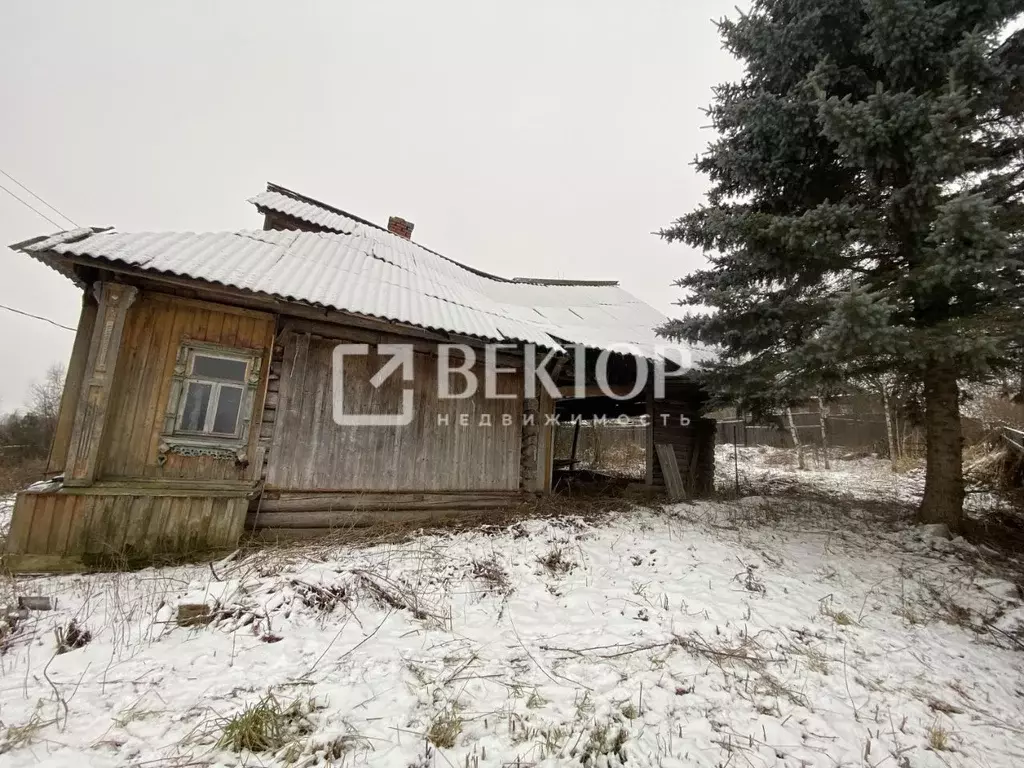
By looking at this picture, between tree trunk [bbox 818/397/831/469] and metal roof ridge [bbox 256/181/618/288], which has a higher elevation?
metal roof ridge [bbox 256/181/618/288]

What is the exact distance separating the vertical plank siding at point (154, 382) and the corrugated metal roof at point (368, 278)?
69 centimetres

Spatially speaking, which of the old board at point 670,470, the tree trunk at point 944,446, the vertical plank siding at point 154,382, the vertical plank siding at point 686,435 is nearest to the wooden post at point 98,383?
the vertical plank siding at point 154,382

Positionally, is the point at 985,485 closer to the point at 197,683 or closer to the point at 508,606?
the point at 508,606

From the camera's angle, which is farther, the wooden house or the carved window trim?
the carved window trim

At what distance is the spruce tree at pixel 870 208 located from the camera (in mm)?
4605

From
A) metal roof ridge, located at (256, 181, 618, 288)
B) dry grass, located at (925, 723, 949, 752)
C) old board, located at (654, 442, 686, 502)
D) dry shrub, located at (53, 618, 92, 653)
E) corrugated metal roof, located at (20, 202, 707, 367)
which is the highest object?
metal roof ridge, located at (256, 181, 618, 288)

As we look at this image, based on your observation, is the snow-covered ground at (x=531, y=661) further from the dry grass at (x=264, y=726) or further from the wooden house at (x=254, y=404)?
the wooden house at (x=254, y=404)

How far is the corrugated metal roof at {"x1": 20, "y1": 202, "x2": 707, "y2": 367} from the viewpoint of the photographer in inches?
202

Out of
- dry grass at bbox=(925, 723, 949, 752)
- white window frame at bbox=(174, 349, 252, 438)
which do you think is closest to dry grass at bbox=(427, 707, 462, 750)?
dry grass at bbox=(925, 723, 949, 752)

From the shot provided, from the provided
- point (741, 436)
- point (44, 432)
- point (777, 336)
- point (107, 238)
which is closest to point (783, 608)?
point (777, 336)

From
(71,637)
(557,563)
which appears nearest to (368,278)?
(557,563)

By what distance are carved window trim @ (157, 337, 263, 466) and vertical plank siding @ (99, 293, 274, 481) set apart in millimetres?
53
